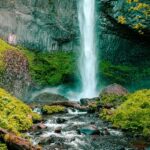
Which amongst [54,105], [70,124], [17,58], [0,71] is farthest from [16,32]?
[70,124]

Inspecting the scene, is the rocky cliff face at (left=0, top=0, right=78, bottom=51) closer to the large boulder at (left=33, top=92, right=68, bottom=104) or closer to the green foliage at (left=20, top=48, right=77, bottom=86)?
the green foliage at (left=20, top=48, right=77, bottom=86)

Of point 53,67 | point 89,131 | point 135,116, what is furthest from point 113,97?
point 53,67

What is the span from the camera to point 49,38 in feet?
108

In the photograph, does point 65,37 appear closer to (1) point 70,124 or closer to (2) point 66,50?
(2) point 66,50

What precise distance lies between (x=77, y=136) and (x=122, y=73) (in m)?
19.3

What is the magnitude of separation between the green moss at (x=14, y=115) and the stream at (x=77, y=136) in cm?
59

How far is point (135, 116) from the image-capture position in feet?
51.3

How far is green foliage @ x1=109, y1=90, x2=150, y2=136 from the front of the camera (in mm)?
14844

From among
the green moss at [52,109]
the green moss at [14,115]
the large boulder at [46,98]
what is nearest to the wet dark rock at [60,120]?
the green moss at [14,115]

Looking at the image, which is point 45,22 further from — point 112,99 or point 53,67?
point 112,99

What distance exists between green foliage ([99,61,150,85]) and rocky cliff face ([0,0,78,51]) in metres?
3.26

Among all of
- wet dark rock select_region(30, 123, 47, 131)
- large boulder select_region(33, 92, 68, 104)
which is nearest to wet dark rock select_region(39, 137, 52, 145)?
wet dark rock select_region(30, 123, 47, 131)

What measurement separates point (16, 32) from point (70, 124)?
17.6 m

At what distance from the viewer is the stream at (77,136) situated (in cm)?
1248
